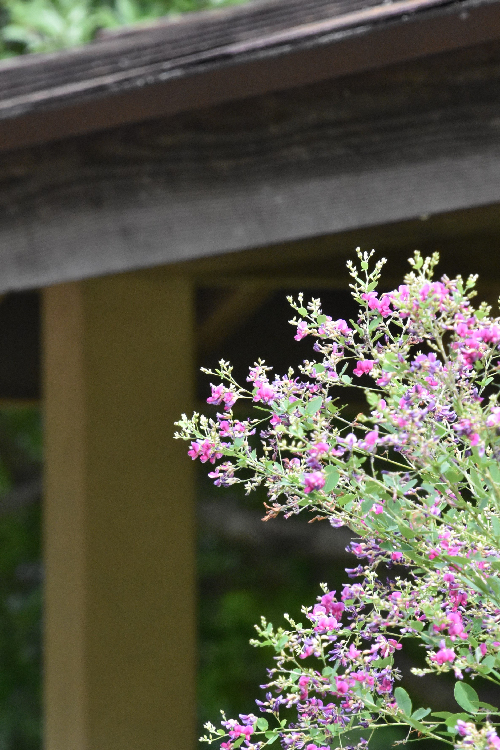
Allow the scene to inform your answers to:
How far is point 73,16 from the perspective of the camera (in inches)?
186

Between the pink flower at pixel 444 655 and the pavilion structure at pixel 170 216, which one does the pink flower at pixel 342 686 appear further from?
the pavilion structure at pixel 170 216

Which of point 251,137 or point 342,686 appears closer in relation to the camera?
point 342,686

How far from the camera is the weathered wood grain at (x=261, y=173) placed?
4.99ft

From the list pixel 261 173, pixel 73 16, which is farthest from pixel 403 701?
pixel 73 16

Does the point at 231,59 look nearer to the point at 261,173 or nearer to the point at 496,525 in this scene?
the point at 261,173

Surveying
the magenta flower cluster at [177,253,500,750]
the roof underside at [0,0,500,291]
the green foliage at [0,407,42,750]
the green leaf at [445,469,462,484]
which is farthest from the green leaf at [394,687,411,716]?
the green foliage at [0,407,42,750]

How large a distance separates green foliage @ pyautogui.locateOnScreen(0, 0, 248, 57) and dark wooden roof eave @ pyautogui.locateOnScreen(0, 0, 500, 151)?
111 inches

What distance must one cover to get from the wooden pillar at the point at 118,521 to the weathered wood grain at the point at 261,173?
0.41 metres

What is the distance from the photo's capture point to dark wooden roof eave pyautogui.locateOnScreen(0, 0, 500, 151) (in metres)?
1.43

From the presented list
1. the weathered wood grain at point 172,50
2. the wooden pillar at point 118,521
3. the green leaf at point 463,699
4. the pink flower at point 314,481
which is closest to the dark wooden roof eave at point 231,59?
the weathered wood grain at point 172,50

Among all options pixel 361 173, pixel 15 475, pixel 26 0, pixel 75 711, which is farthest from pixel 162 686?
pixel 15 475

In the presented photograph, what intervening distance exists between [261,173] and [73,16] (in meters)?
3.47

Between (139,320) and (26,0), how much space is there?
3.63 m

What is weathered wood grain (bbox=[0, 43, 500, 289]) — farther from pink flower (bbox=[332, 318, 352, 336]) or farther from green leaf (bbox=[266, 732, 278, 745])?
green leaf (bbox=[266, 732, 278, 745])
